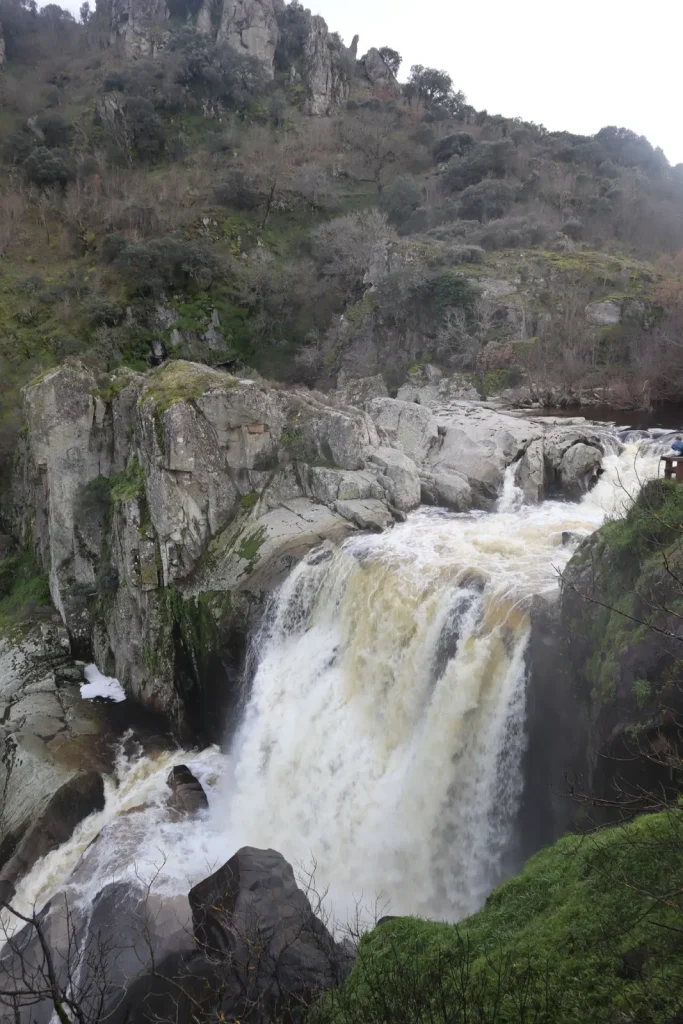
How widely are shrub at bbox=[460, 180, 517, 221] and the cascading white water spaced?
34.6 meters

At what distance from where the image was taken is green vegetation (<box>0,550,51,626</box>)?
1838cm

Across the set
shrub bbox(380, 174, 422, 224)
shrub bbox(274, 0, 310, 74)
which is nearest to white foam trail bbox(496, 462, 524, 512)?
shrub bbox(380, 174, 422, 224)

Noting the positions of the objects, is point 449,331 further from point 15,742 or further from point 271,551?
point 15,742

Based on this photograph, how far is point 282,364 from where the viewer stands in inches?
1278

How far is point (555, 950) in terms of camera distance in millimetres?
4789

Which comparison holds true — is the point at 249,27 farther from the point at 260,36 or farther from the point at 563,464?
the point at 563,464

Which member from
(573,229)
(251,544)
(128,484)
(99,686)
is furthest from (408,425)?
(573,229)

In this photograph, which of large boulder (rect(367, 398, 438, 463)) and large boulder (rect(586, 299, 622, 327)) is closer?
large boulder (rect(367, 398, 438, 463))

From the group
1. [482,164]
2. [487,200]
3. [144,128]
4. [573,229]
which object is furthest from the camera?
[482,164]

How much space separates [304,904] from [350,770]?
9.02ft

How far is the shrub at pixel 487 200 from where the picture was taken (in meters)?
40.8

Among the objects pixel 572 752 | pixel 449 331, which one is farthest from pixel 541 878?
pixel 449 331

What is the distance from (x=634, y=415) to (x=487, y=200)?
1028 inches

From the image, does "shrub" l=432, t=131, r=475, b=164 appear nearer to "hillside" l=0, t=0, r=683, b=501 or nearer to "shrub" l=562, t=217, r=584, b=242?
"hillside" l=0, t=0, r=683, b=501
